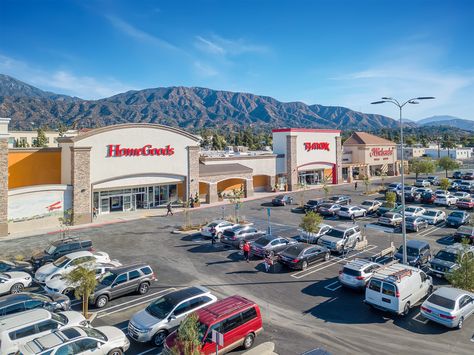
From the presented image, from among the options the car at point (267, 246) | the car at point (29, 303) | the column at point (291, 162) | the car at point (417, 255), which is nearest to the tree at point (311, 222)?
the car at point (267, 246)

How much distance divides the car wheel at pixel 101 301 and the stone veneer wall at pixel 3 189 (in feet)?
61.3

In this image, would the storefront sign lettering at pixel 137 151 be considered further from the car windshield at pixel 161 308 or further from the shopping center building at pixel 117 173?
the car windshield at pixel 161 308

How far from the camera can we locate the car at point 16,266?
20672 mm

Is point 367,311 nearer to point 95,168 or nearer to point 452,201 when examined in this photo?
point 95,168

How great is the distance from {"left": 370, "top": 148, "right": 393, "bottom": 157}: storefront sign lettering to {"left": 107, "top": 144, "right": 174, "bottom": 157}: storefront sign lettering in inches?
1848

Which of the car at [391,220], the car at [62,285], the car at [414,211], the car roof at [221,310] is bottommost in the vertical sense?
the car at [62,285]

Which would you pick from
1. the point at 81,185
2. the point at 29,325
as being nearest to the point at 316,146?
the point at 81,185

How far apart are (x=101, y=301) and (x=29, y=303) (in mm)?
3082

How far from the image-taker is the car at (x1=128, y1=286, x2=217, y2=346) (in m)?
13.2

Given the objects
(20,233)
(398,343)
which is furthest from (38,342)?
(20,233)

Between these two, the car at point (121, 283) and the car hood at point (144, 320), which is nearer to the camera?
the car hood at point (144, 320)

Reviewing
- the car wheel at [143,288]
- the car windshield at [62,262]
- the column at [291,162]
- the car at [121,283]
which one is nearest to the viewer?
the car at [121,283]

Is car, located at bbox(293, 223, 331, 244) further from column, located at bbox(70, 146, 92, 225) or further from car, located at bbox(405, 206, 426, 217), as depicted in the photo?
column, located at bbox(70, 146, 92, 225)

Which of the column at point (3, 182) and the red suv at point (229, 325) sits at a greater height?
the column at point (3, 182)
